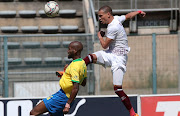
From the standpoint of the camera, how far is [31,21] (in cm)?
1351

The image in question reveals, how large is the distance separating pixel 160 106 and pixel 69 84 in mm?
2705

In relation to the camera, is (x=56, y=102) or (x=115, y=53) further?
(x=115, y=53)

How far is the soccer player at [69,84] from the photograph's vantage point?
243 inches

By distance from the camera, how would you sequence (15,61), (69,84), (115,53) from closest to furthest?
(69,84) → (115,53) → (15,61)

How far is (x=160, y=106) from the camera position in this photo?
834 cm

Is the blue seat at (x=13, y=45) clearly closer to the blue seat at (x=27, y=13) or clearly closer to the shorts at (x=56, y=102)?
the blue seat at (x=27, y=13)

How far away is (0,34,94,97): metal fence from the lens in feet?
35.6

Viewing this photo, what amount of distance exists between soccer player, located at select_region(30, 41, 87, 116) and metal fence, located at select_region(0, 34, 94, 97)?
4420mm

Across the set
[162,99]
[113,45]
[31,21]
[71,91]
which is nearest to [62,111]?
[71,91]

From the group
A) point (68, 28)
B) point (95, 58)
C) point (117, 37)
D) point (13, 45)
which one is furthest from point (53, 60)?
point (117, 37)

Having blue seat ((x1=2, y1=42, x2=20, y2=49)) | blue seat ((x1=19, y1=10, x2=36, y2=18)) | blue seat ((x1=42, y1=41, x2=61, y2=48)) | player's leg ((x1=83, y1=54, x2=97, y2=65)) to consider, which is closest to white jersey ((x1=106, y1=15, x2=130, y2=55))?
player's leg ((x1=83, y1=54, x2=97, y2=65))

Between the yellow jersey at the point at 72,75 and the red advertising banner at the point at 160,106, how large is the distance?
2344mm

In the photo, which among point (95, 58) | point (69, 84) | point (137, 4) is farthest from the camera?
point (137, 4)

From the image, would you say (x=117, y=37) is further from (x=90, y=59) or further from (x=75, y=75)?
(x=75, y=75)
